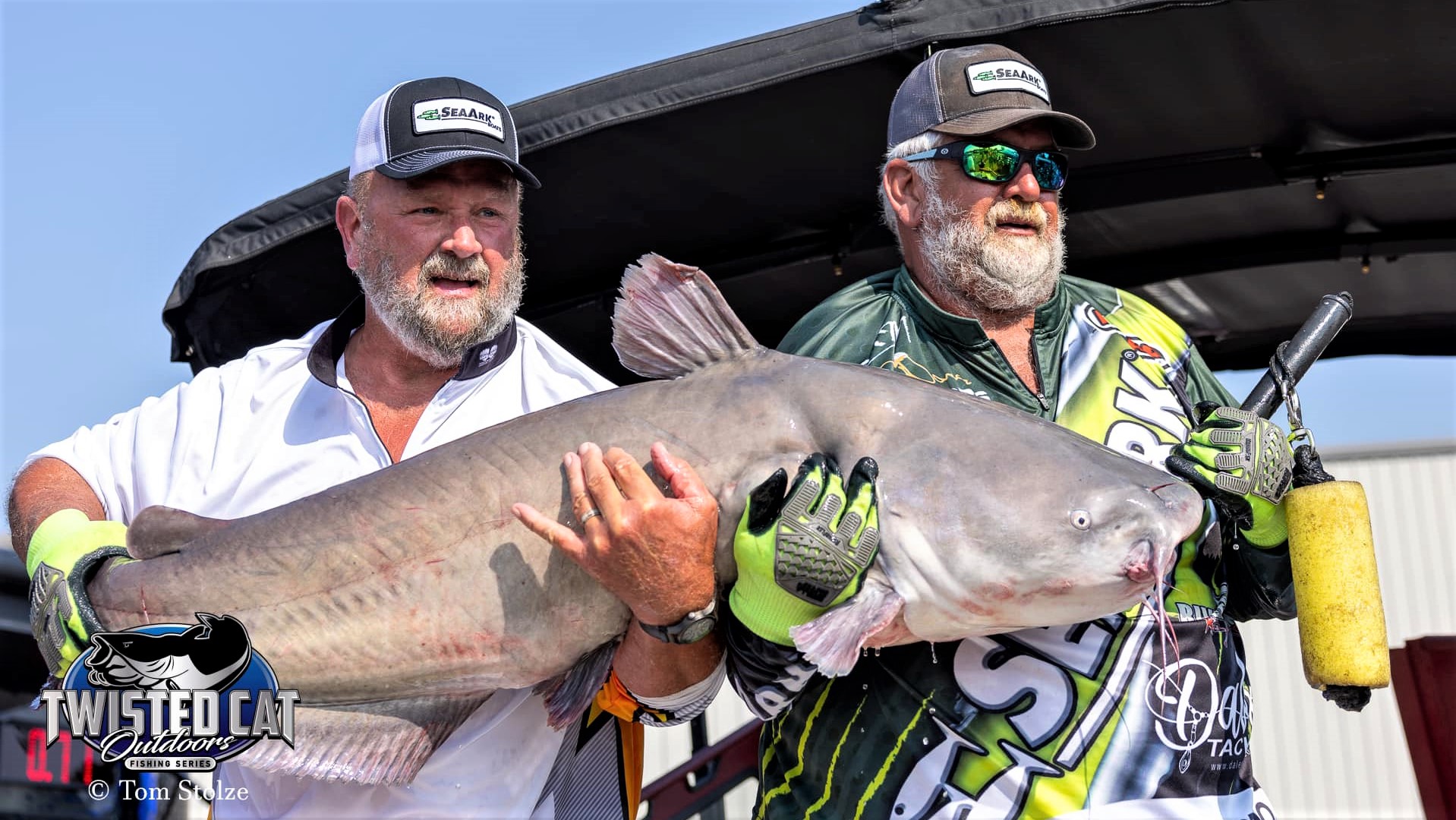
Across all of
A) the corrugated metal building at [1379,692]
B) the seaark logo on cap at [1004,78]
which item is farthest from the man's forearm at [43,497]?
the corrugated metal building at [1379,692]

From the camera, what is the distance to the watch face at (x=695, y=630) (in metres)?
2.22

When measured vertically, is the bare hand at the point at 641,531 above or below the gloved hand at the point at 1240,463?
below

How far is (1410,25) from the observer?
3.02 metres

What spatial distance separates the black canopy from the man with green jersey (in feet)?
1.36

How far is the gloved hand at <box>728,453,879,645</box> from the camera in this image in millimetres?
2043

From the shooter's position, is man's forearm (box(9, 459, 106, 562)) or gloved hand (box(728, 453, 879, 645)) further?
man's forearm (box(9, 459, 106, 562))

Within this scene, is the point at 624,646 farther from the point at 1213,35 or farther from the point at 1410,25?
the point at 1410,25

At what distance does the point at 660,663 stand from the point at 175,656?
87cm

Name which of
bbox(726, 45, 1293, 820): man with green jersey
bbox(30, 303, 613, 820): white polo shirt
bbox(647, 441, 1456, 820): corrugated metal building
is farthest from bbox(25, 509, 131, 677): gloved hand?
bbox(647, 441, 1456, 820): corrugated metal building

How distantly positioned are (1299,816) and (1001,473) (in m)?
11.5

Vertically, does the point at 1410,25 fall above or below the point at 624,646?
above

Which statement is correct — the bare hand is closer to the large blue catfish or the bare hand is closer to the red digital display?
the large blue catfish

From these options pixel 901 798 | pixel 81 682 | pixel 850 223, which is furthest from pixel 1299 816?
pixel 81 682

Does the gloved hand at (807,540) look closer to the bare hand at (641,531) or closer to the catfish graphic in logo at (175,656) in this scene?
the bare hand at (641,531)
